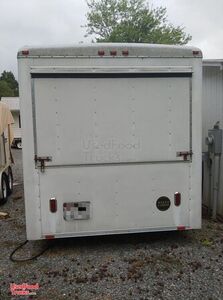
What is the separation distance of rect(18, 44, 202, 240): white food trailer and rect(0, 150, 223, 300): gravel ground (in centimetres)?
35

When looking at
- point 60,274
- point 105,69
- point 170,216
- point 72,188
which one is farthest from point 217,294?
point 105,69

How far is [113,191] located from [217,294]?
1864 mm

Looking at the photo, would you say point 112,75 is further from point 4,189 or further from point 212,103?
point 4,189

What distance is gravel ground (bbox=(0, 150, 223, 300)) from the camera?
4137mm

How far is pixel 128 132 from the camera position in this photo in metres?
5.14

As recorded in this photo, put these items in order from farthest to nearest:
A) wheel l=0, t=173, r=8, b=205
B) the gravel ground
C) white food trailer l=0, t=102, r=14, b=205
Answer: white food trailer l=0, t=102, r=14, b=205 < wheel l=0, t=173, r=8, b=205 < the gravel ground

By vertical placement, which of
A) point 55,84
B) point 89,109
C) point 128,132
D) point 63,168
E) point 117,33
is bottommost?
point 63,168

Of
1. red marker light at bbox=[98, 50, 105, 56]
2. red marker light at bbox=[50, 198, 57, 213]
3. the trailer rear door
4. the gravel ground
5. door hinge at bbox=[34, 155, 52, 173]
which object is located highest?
red marker light at bbox=[98, 50, 105, 56]

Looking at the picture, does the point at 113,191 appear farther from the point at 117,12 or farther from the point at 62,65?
the point at 117,12

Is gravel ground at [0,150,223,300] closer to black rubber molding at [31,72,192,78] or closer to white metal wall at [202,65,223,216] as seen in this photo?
white metal wall at [202,65,223,216]

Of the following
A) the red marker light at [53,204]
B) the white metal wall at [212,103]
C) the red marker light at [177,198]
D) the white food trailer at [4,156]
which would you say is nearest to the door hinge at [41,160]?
the red marker light at [53,204]

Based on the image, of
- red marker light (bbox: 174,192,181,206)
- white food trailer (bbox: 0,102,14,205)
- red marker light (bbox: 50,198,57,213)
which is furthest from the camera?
white food trailer (bbox: 0,102,14,205)

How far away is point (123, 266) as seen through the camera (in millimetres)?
4805

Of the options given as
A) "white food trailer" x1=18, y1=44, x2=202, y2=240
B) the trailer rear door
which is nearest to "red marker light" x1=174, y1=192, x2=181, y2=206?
"white food trailer" x1=18, y1=44, x2=202, y2=240
